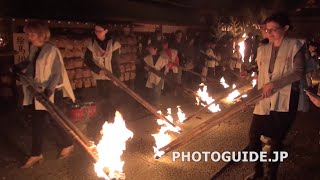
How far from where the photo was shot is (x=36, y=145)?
17.8 ft

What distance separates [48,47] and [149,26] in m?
7.97

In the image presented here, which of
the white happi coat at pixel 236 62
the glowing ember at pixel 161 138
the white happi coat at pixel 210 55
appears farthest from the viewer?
the white happi coat at pixel 236 62

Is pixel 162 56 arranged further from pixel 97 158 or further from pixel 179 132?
pixel 97 158

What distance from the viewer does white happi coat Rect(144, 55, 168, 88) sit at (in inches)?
367

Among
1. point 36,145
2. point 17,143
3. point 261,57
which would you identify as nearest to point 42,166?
point 36,145

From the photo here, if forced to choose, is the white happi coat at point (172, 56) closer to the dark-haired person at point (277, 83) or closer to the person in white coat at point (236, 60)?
the dark-haired person at point (277, 83)

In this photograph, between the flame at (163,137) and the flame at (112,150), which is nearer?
the flame at (112,150)

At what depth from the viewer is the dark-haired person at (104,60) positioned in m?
6.51

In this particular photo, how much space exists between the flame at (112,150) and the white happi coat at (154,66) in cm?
294

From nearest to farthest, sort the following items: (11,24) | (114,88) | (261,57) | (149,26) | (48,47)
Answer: (261,57) → (48,47) → (114,88) → (11,24) → (149,26)

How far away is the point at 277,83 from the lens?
4.46 metres

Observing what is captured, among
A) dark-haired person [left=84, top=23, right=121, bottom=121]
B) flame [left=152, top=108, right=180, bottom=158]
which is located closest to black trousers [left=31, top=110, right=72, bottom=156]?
dark-haired person [left=84, top=23, right=121, bottom=121]

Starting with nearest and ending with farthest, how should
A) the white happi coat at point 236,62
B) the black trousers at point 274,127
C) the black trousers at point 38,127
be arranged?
1. the black trousers at point 274,127
2. the black trousers at point 38,127
3. the white happi coat at point 236,62

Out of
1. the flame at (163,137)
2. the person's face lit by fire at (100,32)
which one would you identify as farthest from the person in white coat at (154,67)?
the person's face lit by fire at (100,32)
